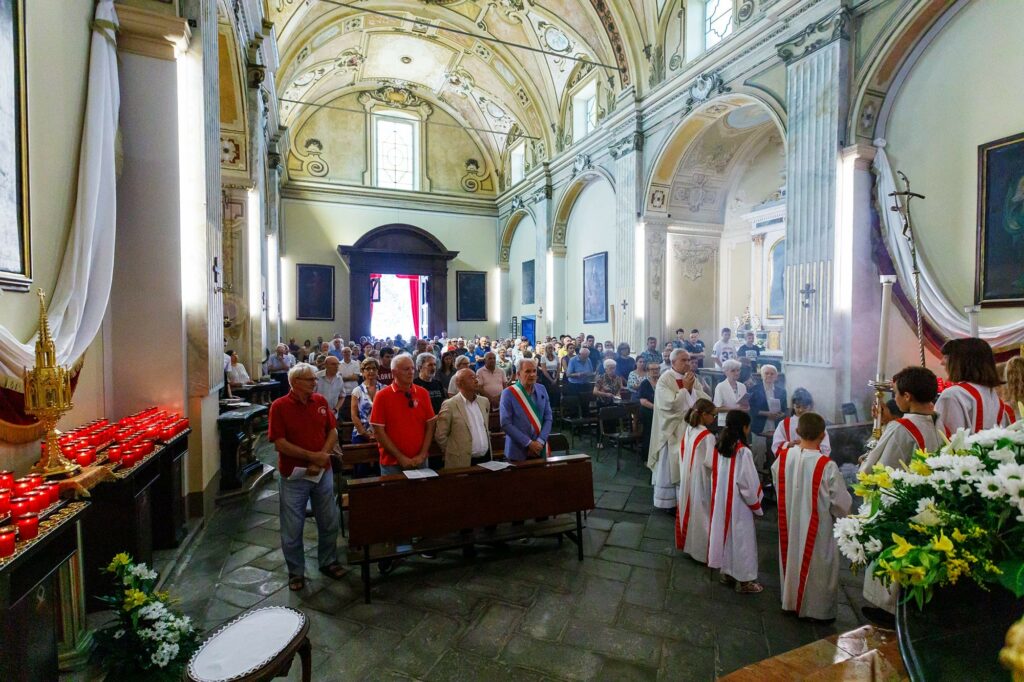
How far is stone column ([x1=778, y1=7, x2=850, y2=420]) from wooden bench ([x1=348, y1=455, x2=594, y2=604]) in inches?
182

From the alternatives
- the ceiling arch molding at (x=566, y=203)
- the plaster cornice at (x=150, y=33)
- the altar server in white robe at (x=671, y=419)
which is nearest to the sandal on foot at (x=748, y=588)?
the altar server in white robe at (x=671, y=419)

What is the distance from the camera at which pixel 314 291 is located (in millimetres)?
17016

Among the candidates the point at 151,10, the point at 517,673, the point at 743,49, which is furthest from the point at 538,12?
the point at 517,673

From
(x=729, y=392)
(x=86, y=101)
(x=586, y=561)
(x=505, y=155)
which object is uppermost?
(x=505, y=155)

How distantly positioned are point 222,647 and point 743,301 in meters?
12.3

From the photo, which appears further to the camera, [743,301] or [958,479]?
[743,301]

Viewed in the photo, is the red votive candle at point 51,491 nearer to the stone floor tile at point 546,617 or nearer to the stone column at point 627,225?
the stone floor tile at point 546,617

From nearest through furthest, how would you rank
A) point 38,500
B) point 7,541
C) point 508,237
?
point 7,541, point 38,500, point 508,237

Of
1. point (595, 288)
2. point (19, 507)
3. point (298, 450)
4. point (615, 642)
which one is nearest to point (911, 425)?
point (615, 642)

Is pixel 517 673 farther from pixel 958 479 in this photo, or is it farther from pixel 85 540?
pixel 85 540

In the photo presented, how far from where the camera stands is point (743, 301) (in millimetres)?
11961

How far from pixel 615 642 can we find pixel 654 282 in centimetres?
926

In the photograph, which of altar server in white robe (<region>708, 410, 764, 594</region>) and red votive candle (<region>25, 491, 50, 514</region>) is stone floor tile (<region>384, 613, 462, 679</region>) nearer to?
red votive candle (<region>25, 491, 50, 514</region>)

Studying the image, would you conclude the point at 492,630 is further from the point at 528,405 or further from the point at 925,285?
the point at 925,285
